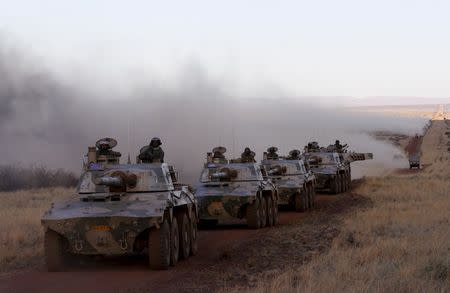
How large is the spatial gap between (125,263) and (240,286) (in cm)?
428

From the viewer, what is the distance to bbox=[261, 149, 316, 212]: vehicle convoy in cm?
3155

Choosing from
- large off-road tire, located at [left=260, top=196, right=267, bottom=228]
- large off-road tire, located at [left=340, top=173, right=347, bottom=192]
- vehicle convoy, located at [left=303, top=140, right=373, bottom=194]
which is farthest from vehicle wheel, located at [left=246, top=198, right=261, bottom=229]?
large off-road tire, located at [left=340, top=173, right=347, bottom=192]

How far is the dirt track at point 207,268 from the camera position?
1364cm

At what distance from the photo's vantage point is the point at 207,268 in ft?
52.0

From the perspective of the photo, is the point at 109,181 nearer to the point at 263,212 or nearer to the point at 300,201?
the point at 263,212

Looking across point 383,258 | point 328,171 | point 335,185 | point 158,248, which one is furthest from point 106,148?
point 335,185

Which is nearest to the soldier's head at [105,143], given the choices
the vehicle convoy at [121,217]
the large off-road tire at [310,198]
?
the vehicle convoy at [121,217]

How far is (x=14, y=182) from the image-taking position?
5238 cm

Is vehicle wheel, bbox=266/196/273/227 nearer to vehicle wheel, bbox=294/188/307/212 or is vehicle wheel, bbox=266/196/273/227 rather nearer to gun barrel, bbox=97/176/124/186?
vehicle wheel, bbox=294/188/307/212

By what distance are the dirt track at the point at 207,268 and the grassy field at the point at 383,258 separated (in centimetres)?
83

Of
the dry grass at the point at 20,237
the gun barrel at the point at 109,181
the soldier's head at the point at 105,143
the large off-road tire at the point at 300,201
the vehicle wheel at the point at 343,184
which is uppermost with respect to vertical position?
the soldier's head at the point at 105,143

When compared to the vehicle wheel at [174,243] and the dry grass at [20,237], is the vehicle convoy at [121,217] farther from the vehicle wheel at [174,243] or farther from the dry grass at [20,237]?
the dry grass at [20,237]

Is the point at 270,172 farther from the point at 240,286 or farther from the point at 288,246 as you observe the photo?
the point at 240,286

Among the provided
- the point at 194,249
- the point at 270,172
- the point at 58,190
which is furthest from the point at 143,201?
the point at 58,190
